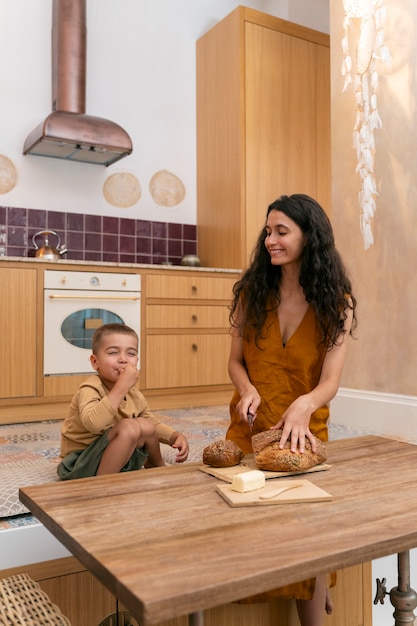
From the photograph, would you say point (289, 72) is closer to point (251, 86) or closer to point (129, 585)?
point (251, 86)

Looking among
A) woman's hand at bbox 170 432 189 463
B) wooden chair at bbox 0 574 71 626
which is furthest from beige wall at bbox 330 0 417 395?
wooden chair at bbox 0 574 71 626

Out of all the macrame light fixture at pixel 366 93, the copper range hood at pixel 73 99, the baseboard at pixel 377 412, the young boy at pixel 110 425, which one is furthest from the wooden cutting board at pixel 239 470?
the copper range hood at pixel 73 99

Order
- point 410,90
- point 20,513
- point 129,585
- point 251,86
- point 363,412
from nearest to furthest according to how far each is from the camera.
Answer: point 129,585 → point 20,513 → point 410,90 → point 363,412 → point 251,86

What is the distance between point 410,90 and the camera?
9.24 ft

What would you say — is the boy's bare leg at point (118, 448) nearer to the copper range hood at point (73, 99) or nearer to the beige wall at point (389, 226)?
the beige wall at point (389, 226)

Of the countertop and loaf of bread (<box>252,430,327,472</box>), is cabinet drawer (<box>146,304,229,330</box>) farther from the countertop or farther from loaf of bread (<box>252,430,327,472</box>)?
loaf of bread (<box>252,430,327,472</box>)

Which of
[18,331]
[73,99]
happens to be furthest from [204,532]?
[73,99]

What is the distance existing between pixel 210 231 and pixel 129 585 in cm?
385

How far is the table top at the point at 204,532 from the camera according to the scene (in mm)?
603

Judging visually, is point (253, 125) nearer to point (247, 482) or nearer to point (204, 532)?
point (247, 482)

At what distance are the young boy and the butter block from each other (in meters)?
0.65

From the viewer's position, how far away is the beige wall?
111 inches

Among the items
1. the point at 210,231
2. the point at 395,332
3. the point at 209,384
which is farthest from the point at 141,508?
the point at 210,231

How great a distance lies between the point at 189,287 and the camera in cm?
370
